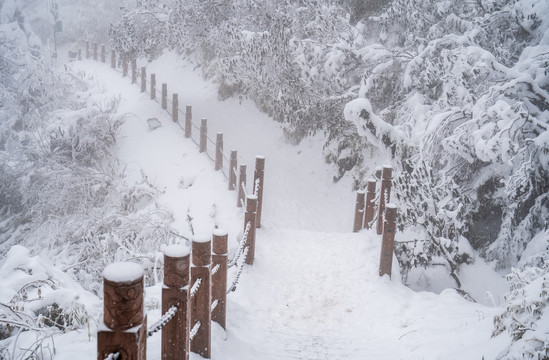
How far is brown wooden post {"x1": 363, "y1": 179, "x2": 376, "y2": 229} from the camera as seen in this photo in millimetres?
7676

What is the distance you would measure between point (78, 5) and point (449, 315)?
31.4 metres

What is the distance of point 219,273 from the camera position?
4.02m

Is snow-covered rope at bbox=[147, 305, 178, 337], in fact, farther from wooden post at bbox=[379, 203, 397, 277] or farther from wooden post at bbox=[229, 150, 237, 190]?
wooden post at bbox=[229, 150, 237, 190]

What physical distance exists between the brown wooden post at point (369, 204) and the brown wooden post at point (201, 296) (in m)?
4.76

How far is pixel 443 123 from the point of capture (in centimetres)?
655

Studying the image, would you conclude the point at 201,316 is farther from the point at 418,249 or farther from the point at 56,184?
the point at 56,184

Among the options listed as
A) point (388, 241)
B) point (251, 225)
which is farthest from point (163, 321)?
point (388, 241)

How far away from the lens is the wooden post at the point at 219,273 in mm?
3984

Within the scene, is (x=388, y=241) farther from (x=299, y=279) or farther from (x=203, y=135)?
(x=203, y=135)

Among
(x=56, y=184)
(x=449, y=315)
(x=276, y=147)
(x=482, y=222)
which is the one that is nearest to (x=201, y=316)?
(x=449, y=315)

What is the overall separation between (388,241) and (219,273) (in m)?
2.65

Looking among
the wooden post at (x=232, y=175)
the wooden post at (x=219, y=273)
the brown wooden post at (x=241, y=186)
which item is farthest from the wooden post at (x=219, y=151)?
the wooden post at (x=219, y=273)

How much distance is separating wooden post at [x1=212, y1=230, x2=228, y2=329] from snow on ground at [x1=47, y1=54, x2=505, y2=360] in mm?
193

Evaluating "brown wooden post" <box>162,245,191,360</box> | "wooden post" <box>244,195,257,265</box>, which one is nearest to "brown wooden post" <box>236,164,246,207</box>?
"wooden post" <box>244,195,257,265</box>
